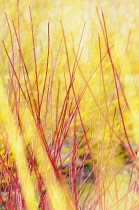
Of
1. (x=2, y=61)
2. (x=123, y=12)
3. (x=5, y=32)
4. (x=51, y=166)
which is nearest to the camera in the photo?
(x=51, y=166)

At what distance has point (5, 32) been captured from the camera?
7.23 ft

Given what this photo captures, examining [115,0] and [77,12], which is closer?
[77,12]

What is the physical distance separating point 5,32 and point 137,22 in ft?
2.18

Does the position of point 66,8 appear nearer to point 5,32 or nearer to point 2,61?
point 5,32

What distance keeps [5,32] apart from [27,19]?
0.14 meters

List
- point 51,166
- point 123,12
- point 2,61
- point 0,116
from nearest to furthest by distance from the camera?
point 51,166 < point 0,116 < point 2,61 < point 123,12

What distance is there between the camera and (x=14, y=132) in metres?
0.72

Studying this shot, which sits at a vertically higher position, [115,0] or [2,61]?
[115,0]

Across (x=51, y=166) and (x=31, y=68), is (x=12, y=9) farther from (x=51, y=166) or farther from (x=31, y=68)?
(x=51, y=166)

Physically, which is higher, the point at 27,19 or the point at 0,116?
the point at 27,19

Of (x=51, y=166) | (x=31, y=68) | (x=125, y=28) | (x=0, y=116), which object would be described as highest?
(x=125, y=28)

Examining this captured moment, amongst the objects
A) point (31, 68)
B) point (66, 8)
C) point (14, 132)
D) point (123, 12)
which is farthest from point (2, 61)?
point (14, 132)


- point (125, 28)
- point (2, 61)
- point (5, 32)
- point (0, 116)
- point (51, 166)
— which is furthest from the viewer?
point (125, 28)

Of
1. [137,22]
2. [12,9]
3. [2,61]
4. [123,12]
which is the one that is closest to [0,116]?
[2,61]
